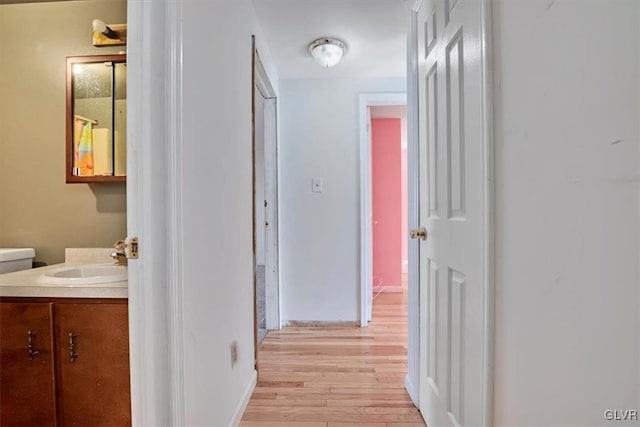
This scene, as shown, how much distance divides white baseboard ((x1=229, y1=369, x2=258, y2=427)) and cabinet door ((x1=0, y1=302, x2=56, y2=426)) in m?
0.68

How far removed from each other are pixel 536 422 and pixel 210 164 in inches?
49.1

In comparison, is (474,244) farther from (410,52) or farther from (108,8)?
(108,8)

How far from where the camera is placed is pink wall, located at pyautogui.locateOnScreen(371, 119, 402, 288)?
3.98 meters

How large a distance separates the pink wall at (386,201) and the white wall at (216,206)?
2.48 meters

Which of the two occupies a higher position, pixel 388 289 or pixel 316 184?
pixel 316 184

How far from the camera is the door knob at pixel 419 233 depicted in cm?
148

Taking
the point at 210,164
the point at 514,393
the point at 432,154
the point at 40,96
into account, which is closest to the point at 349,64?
the point at 432,154

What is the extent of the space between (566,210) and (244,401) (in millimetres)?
1624

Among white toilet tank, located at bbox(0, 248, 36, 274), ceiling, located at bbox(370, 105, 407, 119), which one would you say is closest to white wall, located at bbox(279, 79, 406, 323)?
ceiling, located at bbox(370, 105, 407, 119)

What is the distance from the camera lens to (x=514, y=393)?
0.80 metres

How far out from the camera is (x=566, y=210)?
2.07 feet

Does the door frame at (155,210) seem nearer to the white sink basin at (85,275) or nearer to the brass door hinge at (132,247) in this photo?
the brass door hinge at (132,247)

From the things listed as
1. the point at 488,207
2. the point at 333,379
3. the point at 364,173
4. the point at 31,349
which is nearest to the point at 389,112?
the point at 364,173

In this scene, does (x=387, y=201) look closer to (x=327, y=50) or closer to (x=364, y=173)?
(x=364, y=173)
